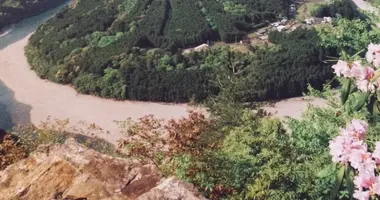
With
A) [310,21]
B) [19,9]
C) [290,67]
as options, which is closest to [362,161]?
[290,67]

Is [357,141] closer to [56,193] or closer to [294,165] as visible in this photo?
[294,165]

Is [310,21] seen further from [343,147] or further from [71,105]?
[343,147]

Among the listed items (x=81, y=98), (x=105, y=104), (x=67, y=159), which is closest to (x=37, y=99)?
(x=81, y=98)

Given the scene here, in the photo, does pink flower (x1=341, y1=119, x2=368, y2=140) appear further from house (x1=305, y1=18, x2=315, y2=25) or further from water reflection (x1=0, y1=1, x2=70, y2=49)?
water reflection (x1=0, y1=1, x2=70, y2=49)

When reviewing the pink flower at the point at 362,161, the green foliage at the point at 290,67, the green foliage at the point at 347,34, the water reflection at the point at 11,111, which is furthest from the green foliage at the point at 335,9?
the pink flower at the point at 362,161

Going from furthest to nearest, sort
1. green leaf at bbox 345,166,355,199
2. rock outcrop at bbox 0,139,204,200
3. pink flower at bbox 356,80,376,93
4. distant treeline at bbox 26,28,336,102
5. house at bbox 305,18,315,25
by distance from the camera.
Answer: house at bbox 305,18,315,25 < distant treeline at bbox 26,28,336,102 < rock outcrop at bbox 0,139,204,200 < pink flower at bbox 356,80,376,93 < green leaf at bbox 345,166,355,199

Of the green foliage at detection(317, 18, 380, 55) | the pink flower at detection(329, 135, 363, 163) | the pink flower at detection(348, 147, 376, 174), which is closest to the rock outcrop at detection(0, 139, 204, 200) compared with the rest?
the pink flower at detection(329, 135, 363, 163)
